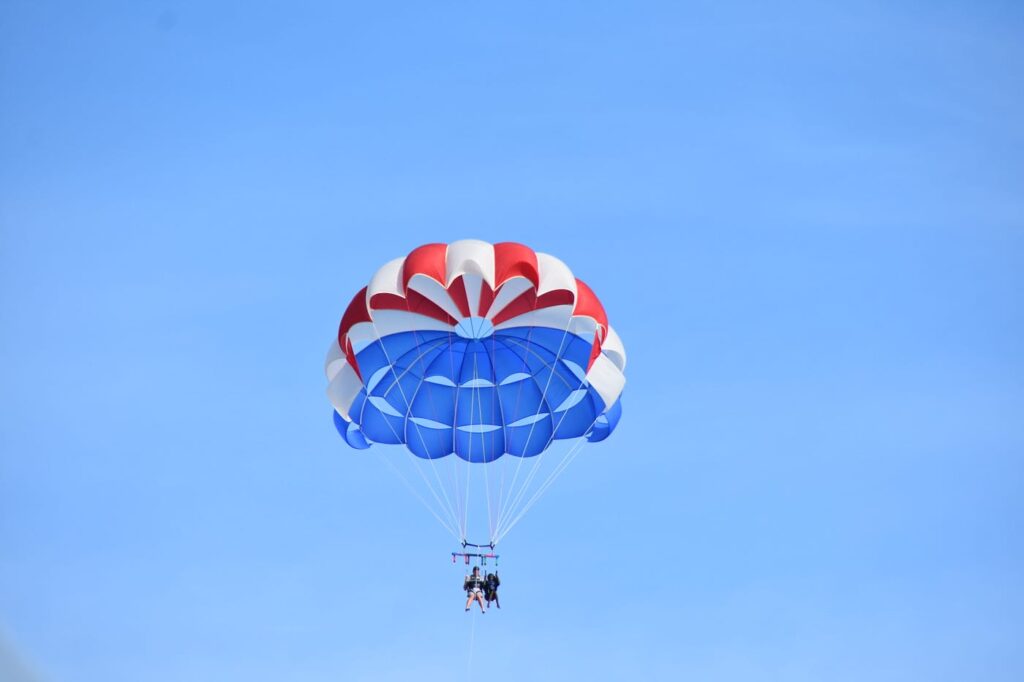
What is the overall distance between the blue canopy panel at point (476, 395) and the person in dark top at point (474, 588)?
2523mm

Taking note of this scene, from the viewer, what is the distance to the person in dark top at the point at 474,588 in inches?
1091

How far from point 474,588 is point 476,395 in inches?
138

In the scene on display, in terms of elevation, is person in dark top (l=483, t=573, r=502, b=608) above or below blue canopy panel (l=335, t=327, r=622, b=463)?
below

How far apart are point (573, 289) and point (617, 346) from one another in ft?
5.53

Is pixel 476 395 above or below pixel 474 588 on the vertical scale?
above

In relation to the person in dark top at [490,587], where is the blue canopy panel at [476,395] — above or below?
above

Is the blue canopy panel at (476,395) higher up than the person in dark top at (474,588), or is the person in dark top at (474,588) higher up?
the blue canopy panel at (476,395)

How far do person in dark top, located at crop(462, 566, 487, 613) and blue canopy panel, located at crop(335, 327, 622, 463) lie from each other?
99.3 inches

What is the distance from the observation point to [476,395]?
96.6 ft

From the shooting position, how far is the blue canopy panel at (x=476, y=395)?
29.1m

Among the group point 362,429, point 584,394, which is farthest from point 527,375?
point 362,429

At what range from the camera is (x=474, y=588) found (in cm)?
2780

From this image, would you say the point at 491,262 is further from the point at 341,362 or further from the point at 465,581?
the point at 465,581

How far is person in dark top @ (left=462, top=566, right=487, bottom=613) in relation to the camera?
2772 centimetres
